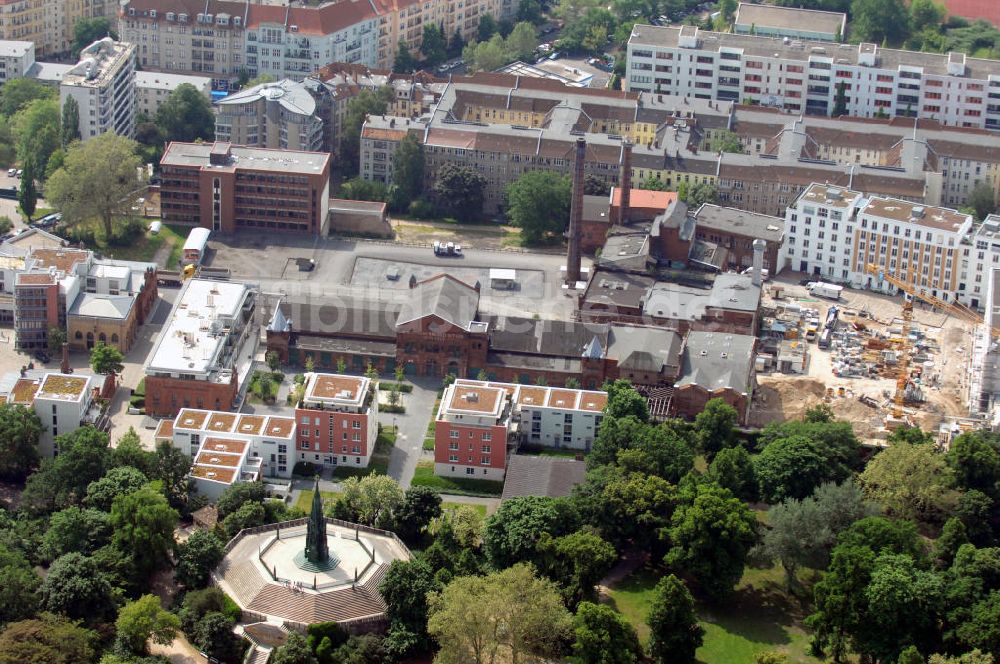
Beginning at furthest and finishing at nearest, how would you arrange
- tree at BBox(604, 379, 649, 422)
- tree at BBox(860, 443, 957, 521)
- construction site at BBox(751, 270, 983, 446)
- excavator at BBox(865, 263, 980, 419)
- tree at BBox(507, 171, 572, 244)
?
tree at BBox(507, 171, 572, 244)
excavator at BBox(865, 263, 980, 419)
construction site at BBox(751, 270, 983, 446)
tree at BBox(604, 379, 649, 422)
tree at BBox(860, 443, 957, 521)

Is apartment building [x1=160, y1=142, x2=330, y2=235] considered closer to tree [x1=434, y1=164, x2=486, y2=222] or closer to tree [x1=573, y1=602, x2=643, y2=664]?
tree [x1=434, y1=164, x2=486, y2=222]

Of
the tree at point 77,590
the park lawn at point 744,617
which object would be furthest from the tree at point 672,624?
the tree at point 77,590

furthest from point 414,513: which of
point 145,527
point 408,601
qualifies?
point 145,527

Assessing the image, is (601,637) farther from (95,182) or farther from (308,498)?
(95,182)

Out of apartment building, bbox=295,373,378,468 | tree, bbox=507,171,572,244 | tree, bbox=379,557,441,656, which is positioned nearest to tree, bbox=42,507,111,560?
apartment building, bbox=295,373,378,468

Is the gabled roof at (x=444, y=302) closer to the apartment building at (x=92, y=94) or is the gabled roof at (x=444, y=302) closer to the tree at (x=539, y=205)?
the tree at (x=539, y=205)

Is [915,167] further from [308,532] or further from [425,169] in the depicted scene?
[308,532]

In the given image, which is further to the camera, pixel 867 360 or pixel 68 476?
pixel 867 360
